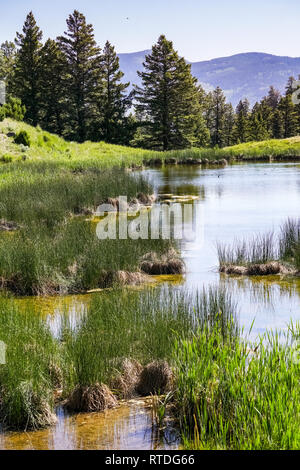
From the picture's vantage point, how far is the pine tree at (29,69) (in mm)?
48656

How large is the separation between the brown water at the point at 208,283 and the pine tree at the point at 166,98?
1066 inches

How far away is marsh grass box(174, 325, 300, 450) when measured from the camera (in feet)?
12.0

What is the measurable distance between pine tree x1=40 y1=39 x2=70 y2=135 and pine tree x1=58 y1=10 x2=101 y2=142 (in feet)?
1.79

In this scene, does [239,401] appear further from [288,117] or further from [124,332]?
[288,117]

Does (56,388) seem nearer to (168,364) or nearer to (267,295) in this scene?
(168,364)

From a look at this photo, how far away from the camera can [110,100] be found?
52.5 metres

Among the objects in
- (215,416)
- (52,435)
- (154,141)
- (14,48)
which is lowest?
(52,435)

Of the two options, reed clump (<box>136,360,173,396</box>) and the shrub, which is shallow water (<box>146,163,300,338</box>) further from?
the shrub

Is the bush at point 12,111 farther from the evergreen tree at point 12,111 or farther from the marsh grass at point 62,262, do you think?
the marsh grass at point 62,262

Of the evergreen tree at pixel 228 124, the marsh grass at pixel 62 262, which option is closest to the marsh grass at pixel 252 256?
the marsh grass at pixel 62 262

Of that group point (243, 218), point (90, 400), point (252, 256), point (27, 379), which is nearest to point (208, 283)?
point (252, 256)

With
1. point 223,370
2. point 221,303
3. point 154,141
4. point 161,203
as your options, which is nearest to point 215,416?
point 223,370

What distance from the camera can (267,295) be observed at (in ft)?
28.9
